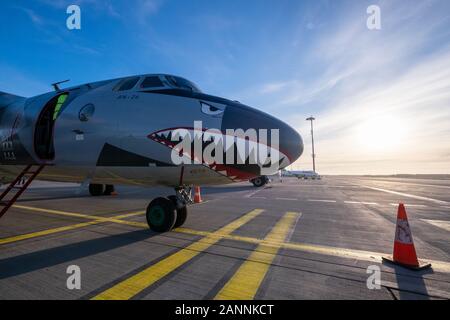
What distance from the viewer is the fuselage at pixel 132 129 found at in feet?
14.8

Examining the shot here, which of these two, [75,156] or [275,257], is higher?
[75,156]

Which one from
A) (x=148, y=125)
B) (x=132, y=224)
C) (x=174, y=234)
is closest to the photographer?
(x=148, y=125)

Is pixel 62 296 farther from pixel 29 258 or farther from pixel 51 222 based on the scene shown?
pixel 51 222

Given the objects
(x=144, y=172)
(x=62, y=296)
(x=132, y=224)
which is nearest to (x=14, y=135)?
(x=132, y=224)

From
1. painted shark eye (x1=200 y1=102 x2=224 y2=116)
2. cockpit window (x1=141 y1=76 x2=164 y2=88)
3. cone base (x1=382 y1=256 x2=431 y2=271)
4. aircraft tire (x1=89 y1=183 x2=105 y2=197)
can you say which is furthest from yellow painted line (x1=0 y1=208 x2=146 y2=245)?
aircraft tire (x1=89 y1=183 x2=105 y2=197)

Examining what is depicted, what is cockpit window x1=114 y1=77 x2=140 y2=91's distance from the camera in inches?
213

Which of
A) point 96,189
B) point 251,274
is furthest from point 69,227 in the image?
point 96,189

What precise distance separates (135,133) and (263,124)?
2567 mm

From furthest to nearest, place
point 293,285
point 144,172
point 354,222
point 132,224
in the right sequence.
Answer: point 354,222 → point 132,224 → point 144,172 → point 293,285

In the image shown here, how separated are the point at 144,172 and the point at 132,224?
89.2 inches

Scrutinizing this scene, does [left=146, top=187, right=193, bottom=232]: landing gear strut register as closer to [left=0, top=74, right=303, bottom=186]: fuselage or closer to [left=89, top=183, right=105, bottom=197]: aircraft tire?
[left=0, top=74, right=303, bottom=186]: fuselage

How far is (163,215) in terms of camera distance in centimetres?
549

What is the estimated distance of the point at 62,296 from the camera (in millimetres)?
2697
